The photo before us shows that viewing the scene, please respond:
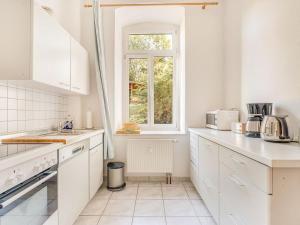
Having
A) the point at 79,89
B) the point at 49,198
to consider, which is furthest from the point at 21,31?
the point at 49,198

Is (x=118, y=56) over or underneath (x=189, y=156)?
over

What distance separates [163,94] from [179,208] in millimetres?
1817

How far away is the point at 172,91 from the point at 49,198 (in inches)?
96.7

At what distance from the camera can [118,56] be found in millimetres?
3115

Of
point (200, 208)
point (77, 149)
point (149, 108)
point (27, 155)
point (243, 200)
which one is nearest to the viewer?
point (27, 155)

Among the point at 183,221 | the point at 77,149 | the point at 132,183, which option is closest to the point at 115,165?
the point at 132,183

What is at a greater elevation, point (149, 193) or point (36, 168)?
point (36, 168)

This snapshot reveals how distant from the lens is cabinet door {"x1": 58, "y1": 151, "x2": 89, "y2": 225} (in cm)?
152

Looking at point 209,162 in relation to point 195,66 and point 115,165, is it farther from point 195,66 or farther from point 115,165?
point 195,66

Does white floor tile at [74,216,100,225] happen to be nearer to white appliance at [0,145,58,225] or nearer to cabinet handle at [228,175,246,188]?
white appliance at [0,145,58,225]

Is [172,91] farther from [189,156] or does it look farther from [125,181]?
[125,181]

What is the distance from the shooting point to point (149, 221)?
1897mm

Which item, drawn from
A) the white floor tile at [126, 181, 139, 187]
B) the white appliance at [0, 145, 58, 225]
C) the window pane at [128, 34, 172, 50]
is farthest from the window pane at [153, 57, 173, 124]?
the white appliance at [0, 145, 58, 225]

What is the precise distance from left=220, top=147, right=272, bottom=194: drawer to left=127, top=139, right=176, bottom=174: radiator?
137cm
